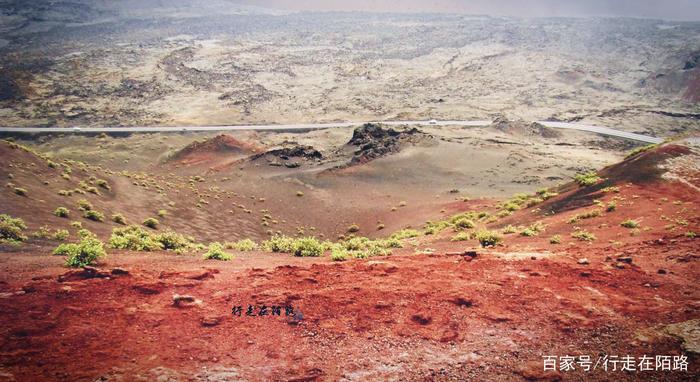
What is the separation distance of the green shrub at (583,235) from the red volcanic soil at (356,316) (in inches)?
48.8

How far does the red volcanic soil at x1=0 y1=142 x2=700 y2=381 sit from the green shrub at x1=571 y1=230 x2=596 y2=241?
48.8 inches

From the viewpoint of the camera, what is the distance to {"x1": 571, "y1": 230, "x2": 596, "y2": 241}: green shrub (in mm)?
12997

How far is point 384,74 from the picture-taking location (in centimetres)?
12238

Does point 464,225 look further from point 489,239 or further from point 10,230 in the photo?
point 10,230

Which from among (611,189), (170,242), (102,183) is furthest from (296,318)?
(102,183)

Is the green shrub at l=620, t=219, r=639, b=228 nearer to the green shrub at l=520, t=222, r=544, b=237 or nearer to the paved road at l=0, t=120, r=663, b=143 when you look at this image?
the green shrub at l=520, t=222, r=544, b=237

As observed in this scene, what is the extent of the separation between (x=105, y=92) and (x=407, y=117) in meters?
71.3

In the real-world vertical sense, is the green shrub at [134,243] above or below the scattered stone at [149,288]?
below

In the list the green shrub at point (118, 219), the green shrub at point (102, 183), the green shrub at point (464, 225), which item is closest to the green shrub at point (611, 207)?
the green shrub at point (464, 225)

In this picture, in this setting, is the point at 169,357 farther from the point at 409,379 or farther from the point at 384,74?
the point at 384,74

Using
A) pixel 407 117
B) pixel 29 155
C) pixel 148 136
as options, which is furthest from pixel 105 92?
pixel 29 155

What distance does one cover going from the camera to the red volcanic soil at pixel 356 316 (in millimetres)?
6398

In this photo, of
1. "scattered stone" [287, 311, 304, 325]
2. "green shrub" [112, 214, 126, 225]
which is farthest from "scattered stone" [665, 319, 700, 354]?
"green shrub" [112, 214, 126, 225]

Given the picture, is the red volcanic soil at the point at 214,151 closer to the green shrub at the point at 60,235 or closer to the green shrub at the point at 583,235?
the green shrub at the point at 60,235
